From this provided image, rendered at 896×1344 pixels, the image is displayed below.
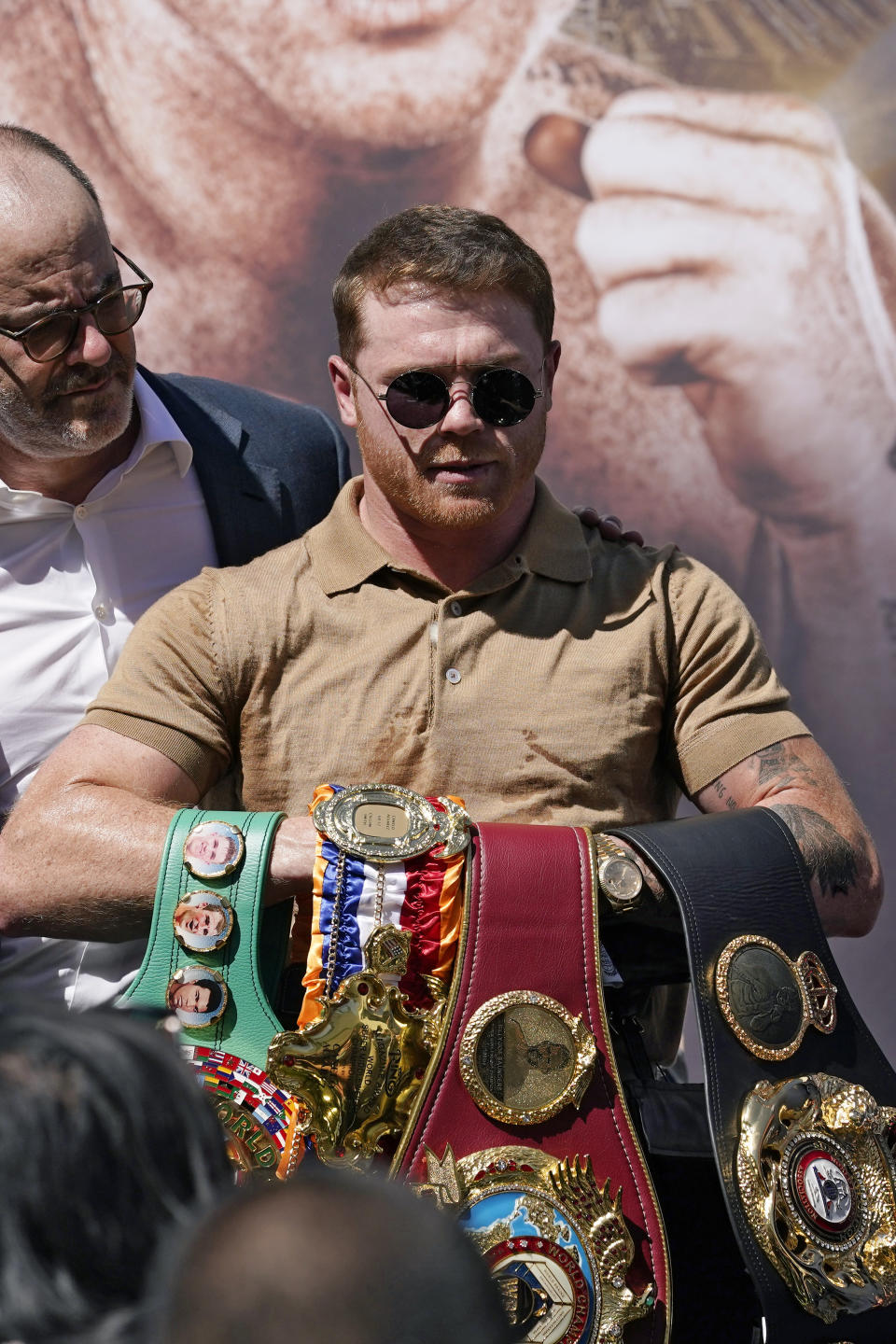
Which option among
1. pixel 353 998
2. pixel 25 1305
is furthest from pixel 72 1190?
pixel 353 998

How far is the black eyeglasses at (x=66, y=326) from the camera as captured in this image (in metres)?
2.61

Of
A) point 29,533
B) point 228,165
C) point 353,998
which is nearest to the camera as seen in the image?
point 353,998

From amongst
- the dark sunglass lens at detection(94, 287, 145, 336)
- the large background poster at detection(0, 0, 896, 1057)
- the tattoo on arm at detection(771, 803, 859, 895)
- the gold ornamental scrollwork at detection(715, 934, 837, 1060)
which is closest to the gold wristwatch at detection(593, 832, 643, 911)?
the gold ornamental scrollwork at detection(715, 934, 837, 1060)

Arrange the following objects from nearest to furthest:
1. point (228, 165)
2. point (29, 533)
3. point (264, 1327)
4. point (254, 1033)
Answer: point (264, 1327) < point (254, 1033) < point (29, 533) < point (228, 165)

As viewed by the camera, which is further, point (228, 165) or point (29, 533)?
point (228, 165)

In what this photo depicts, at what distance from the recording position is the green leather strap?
191 cm

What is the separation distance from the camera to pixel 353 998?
1780mm

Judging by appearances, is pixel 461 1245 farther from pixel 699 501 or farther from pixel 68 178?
pixel 699 501

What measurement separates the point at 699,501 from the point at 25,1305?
352 centimetres

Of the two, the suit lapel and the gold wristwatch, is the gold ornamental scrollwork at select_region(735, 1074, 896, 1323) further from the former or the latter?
the suit lapel

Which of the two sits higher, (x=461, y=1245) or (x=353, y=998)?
(x=461, y=1245)

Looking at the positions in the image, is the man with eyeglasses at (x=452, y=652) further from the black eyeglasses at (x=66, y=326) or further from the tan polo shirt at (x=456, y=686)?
the black eyeglasses at (x=66, y=326)

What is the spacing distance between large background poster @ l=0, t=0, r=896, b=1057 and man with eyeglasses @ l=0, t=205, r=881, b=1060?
1.61 m

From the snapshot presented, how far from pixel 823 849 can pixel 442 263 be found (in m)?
1.11
